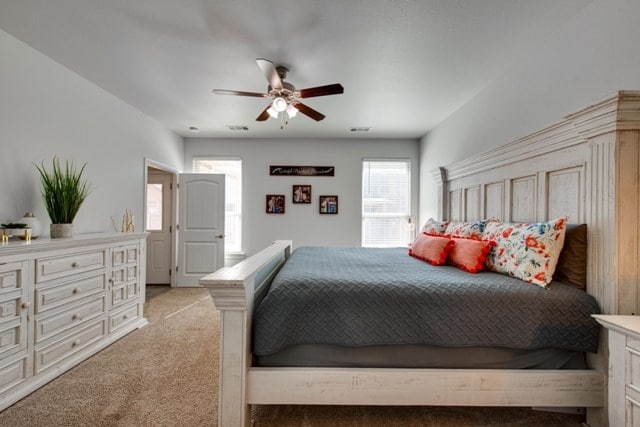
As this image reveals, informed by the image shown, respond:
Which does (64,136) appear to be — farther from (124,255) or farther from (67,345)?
(67,345)

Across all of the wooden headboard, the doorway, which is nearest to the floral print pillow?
the wooden headboard

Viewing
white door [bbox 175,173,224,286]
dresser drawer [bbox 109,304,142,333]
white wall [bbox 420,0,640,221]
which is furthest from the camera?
white door [bbox 175,173,224,286]

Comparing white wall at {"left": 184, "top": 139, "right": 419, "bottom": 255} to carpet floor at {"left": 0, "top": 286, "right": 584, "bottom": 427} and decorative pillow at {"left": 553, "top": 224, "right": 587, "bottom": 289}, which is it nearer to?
carpet floor at {"left": 0, "top": 286, "right": 584, "bottom": 427}

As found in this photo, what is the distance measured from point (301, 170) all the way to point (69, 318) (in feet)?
11.6

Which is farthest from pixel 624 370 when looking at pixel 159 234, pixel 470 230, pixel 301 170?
pixel 159 234

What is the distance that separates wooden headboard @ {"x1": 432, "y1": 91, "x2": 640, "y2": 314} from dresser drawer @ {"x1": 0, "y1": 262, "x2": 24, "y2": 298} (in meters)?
3.49

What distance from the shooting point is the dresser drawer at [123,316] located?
259cm

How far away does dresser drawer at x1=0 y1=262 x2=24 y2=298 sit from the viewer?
169 cm

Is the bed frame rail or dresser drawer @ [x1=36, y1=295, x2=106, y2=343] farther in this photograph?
dresser drawer @ [x1=36, y1=295, x2=106, y2=343]

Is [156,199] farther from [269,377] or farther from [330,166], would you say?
[269,377]

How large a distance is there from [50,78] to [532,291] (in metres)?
3.98

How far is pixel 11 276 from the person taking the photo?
1.74 meters

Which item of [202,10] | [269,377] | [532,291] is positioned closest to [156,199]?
[202,10]

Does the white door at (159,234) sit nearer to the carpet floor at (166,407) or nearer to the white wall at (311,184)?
the white wall at (311,184)
